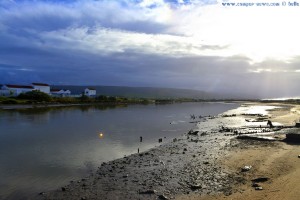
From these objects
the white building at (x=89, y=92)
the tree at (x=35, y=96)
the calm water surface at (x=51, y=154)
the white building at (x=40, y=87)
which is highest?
the white building at (x=40, y=87)

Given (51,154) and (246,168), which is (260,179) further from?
(51,154)

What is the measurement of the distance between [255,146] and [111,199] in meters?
17.3

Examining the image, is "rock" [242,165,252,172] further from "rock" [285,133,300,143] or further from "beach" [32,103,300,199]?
Result: "rock" [285,133,300,143]

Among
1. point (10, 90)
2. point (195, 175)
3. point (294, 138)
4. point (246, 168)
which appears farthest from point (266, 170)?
point (10, 90)

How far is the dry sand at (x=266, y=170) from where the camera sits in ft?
51.4

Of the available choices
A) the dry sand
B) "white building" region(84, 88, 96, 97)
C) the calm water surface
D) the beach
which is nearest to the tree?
"white building" region(84, 88, 96, 97)

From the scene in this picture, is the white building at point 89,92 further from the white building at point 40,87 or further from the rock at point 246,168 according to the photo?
the rock at point 246,168

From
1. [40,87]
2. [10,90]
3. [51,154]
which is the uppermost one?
[40,87]

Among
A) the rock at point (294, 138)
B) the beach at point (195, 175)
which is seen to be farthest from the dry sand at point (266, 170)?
the rock at point (294, 138)

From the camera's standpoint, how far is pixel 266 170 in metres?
20.0

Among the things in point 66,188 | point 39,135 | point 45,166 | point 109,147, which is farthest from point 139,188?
point 39,135

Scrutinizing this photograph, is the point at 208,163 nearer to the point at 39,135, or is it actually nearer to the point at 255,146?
the point at 255,146

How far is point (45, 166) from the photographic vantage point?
23719 millimetres

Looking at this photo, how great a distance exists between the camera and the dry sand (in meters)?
15.7
